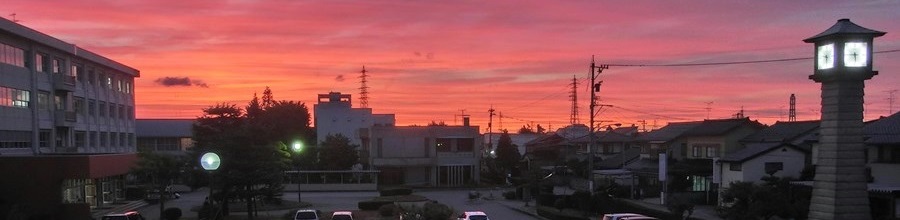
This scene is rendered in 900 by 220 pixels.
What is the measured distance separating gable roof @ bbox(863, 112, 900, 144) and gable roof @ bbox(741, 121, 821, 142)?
37.1 feet

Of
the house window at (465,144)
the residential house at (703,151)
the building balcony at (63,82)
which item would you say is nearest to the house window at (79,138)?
the building balcony at (63,82)

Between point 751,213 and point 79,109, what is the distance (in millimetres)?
46092

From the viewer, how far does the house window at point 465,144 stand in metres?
71.6

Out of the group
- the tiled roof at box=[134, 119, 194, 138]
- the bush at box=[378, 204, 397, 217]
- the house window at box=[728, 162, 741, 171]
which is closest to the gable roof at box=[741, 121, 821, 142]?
the house window at box=[728, 162, 741, 171]

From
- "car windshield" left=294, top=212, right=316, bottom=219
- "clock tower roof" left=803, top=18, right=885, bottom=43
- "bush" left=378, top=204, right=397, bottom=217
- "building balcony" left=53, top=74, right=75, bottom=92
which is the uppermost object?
"clock tower roof" left=803, top=18, right=885, bottom=43

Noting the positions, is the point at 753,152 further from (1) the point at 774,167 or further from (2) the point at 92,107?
(2) the point at 92,107

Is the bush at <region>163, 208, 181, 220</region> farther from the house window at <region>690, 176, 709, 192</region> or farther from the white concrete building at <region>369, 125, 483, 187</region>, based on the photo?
the white concrete building at <region>369, 125, 483, 187</region>

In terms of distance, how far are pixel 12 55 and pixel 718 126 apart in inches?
1831

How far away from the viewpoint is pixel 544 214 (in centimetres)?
4256

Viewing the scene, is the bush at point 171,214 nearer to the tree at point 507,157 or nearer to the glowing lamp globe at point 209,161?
the glowing lamp globe at point 209,161

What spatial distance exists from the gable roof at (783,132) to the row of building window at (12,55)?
46.3 meters

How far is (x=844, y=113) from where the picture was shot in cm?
2267

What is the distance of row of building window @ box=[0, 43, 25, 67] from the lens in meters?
41.3

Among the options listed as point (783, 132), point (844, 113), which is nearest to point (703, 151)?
point (783, 132)
